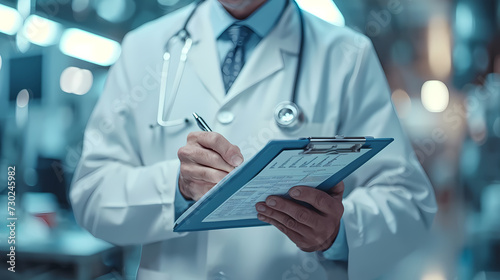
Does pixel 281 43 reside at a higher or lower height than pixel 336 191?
higher

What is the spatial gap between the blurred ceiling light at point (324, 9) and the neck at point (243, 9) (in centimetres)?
24

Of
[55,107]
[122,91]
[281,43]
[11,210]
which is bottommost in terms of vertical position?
[11,210]

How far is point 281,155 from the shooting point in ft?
1.88

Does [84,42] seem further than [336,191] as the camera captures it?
Yes

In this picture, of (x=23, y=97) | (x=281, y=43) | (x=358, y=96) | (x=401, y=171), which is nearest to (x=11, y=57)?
(x=23, y=97)

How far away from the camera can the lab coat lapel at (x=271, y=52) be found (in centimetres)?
93

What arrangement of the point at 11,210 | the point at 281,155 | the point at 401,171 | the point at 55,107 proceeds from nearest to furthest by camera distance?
the point at 281,155 < the point at 401,171 < the point at 11,210 < the point at 55,107

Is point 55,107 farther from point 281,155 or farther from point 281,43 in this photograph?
point 281,155

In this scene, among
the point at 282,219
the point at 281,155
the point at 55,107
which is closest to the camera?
the point at 281,155

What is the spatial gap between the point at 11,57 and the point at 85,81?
0.21 meters

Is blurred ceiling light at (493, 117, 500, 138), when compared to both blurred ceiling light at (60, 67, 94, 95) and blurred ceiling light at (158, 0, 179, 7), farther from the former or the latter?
blurred ceiling light at (60, 67, 94, 95)

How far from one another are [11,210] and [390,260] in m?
0.99

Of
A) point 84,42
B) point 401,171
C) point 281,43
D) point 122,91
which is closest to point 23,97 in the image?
point 84,42

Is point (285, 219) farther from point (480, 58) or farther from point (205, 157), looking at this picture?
point (480, 58)
